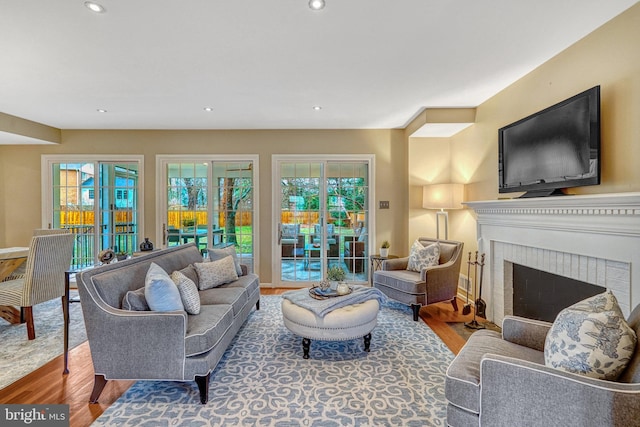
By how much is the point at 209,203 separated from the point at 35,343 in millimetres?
2666

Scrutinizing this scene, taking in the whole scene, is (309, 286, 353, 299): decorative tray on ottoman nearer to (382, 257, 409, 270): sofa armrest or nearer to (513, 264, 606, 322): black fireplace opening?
(382, 257, 409, 270): sofa armrest

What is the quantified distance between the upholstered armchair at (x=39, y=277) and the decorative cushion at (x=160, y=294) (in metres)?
1.70

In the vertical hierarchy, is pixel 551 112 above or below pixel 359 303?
above

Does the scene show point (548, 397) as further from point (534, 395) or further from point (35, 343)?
point (35, 343)

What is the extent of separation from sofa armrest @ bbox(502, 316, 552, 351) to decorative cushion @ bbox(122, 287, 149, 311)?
248 cm

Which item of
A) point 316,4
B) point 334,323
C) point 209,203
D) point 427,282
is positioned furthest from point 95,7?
point 427,282

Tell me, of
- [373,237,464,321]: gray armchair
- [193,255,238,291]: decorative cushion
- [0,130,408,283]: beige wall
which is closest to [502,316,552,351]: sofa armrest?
[373,237,464,321]: gray armchair

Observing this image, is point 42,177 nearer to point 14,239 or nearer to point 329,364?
point 14,239

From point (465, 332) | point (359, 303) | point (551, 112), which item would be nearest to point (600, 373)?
point (359, 303)

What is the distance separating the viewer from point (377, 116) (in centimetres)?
413

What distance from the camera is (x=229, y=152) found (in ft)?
15.8

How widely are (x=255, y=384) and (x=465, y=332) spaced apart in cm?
222

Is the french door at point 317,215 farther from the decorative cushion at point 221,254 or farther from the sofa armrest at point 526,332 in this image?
the sofa armrest at point 526,332

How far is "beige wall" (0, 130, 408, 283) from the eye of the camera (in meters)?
4.77
